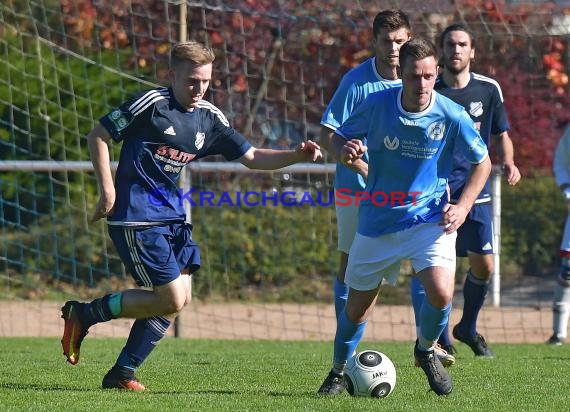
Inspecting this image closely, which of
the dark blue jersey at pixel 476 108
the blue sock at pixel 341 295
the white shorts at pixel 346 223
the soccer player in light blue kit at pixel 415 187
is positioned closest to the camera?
the soccer player in light blue kit at pixel 415 187

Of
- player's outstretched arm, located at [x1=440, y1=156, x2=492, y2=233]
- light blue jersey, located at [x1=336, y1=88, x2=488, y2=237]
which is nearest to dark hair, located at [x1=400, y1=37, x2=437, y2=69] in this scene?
light blue jersey, located at [x1=336, y1=88, x2=488, y2=237]

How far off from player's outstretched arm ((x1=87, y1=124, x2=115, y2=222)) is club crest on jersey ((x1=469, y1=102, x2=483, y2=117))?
2748 mm

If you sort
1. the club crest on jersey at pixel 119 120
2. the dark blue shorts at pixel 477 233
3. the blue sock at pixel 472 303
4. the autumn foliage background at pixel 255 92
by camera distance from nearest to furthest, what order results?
the club crest on jersey at pixel 119 120 → the dark blue shorts at pixel 477 233 → the blue sock at pixel 472 303 → the autumn foliage background at pixel 255 92

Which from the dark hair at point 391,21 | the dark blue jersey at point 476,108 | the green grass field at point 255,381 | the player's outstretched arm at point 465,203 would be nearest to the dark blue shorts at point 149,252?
the green grass field at point 255,381

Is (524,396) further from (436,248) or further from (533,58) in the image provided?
(533,58)

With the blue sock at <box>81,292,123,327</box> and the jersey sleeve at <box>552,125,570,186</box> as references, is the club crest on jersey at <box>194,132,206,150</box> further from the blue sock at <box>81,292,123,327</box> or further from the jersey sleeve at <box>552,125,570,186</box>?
the jersey sleeve at <box>552,125,570,186</box>

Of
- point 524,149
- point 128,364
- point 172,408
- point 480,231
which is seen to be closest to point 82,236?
point 524,149

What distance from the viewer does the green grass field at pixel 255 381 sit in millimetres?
5086

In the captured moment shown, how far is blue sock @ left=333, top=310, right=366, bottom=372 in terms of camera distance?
549cm

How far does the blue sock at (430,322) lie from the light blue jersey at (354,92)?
4.54ft

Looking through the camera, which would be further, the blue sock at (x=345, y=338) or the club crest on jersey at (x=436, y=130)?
the blue sock at (x=345, y=338)

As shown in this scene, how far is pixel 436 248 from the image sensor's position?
5.20 metres

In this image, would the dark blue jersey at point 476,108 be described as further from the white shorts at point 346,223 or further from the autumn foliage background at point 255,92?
the autumn foliage background at point 255,92

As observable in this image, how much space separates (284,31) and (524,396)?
22.1 ft
